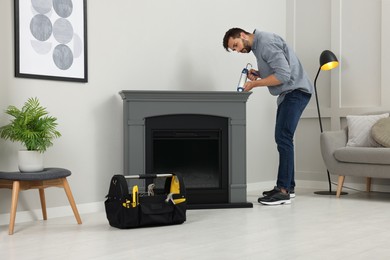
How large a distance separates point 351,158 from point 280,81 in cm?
94

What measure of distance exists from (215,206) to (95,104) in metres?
1.14

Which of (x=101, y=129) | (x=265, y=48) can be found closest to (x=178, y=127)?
(x=101, y=129)

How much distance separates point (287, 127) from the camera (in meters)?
4.84

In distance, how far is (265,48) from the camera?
4645 mm

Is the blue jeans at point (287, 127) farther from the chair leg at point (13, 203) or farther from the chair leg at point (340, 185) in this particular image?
the chair leg at point (13, 203)

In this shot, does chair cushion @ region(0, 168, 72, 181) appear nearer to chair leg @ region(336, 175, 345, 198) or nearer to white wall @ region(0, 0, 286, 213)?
white wall @ region(0, 0, 286, 213)

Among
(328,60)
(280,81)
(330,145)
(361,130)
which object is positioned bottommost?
(330,145)

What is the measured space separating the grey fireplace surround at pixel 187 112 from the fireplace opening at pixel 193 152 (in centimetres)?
5

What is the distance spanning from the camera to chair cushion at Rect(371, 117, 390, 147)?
5.00 meters

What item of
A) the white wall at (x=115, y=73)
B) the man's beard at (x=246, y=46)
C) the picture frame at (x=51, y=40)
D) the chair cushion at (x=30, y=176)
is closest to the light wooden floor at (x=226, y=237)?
the chair cushion at (x=30, y=176)

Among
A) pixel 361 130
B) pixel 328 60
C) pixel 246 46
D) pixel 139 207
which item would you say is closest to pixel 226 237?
pixel 139 207

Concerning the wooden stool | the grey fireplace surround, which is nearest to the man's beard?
the grey fireplace surround

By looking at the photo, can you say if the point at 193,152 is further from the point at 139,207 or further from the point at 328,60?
the point at 328,60

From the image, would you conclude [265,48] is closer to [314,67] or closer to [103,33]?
[103,33]
